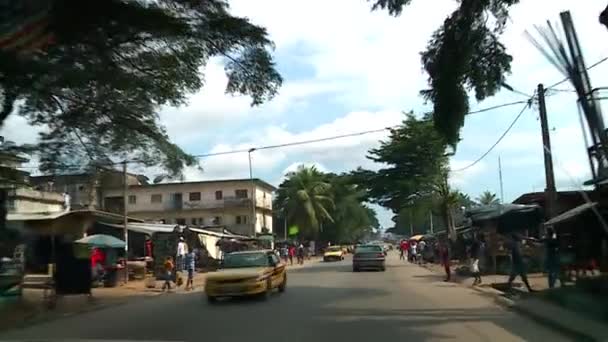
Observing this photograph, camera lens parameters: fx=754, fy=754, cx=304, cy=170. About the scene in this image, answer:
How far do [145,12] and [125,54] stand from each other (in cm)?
253

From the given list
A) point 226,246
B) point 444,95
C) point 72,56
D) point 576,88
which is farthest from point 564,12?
point 226,246

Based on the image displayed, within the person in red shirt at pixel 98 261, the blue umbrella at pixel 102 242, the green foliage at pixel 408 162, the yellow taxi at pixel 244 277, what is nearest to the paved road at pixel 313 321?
the yellow taxi at pixel 244 277

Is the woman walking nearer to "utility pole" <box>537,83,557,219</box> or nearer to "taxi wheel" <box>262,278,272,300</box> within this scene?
"taxi wheel" <box>262,278,272,300</box>

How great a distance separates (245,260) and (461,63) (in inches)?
344

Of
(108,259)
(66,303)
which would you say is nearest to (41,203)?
(108,259)

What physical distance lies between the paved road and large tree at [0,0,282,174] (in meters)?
4.76

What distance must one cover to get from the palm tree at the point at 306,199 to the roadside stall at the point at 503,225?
179 feet

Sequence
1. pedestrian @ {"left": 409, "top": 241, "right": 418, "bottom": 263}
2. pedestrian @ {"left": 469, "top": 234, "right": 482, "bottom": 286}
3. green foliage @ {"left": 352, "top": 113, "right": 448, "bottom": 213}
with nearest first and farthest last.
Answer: pedestrian @ {"left": 469, "top": 234, "right": 482, "bottom": 286} → green foliage @ {"left": 352, "top": 113, "right": 448, "bottom": 213} → pedestrian @ {"left": 409, "top": 241, "right": 418, "bottom": 263}

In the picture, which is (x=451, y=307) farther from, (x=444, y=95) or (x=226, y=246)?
(x=226, y=246)

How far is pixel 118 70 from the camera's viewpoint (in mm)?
19281

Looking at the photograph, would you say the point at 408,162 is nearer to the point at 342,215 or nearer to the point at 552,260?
the point at 552,260

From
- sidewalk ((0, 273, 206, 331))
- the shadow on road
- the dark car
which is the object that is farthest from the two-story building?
the shadow on road

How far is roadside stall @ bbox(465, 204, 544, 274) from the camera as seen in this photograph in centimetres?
2853

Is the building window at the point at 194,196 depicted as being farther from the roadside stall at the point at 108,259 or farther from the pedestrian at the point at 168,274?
the pedestrian at the point at 168,274
